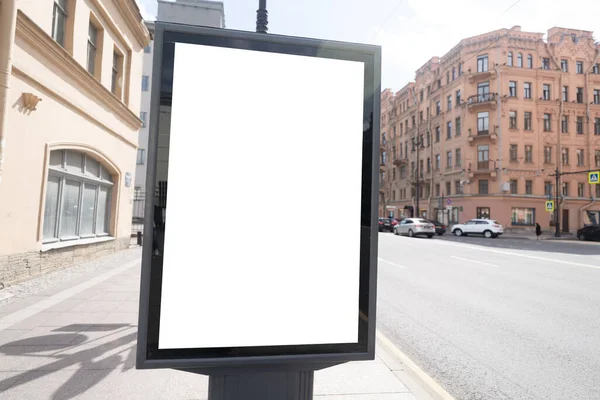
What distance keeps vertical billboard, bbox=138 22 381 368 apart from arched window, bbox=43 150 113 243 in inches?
318

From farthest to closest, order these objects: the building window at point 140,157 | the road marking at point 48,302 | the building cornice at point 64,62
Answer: the building window at point 140,157
the building cornice at point 64,62
the road marking at point 48,302

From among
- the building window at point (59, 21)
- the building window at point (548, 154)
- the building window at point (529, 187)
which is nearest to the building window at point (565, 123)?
the building window at point (548, 154)

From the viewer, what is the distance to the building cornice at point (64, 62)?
650 cm

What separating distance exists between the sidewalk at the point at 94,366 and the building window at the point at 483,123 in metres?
36.8

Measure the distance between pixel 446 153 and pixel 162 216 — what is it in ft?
137

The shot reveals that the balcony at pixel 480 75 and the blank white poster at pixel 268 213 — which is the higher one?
the balcony at pixel 480 75

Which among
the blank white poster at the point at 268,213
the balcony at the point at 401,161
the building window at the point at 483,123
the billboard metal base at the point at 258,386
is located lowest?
the billboard metal base at the point at 258,386

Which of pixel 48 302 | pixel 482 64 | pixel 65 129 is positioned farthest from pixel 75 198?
pixel 482 64

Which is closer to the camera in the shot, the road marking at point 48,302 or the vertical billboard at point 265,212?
the vertical billboard at point 265,212

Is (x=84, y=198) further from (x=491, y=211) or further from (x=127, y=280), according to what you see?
(x=491, y=211)

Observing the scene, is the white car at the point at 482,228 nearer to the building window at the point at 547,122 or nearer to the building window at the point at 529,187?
the building window at the point at 529,187

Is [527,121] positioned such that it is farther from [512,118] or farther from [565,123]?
[565,123]

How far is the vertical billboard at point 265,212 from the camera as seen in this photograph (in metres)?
1.40

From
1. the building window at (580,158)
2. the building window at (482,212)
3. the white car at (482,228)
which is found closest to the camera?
the white car at (482,228)
